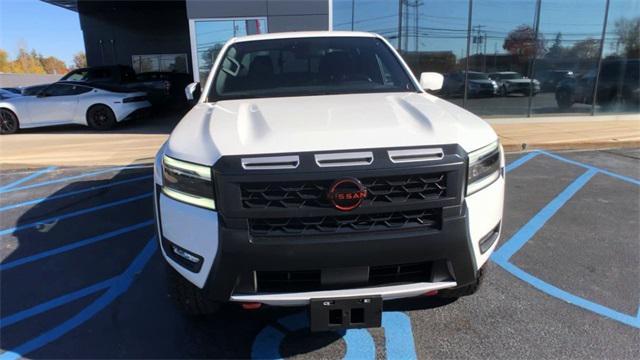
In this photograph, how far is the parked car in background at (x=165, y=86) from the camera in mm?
16141

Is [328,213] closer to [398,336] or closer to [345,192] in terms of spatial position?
[345,192]

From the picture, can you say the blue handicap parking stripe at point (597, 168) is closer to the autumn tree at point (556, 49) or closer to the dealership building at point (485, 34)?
the dealership building at point (485, 34)

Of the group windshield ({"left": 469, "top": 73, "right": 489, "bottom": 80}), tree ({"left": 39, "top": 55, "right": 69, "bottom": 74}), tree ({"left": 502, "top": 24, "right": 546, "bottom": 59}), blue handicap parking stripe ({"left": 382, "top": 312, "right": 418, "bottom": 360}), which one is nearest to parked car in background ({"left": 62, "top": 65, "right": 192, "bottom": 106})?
windshield ({"left": 469, "top": 73, "right": 489, "bottom": 80})

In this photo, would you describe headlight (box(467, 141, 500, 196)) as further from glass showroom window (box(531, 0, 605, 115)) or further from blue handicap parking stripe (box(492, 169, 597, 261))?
glass showroom window (box(531, 0, 605, 115))

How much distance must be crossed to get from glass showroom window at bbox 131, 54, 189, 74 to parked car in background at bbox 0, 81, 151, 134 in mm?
12526

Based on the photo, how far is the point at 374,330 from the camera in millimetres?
2982

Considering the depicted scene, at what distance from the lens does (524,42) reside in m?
11.7

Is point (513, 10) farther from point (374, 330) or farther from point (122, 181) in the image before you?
point (374, 330)

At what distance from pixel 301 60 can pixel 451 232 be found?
7.38ft

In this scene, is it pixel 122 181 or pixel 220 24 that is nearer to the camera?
pixel 122 181

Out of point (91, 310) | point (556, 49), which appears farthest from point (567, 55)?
point (91, 310)

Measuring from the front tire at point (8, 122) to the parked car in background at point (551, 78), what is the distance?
44.6 ft

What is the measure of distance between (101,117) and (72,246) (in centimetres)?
912

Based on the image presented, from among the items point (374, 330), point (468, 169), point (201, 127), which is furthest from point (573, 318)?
point (201, 127)
